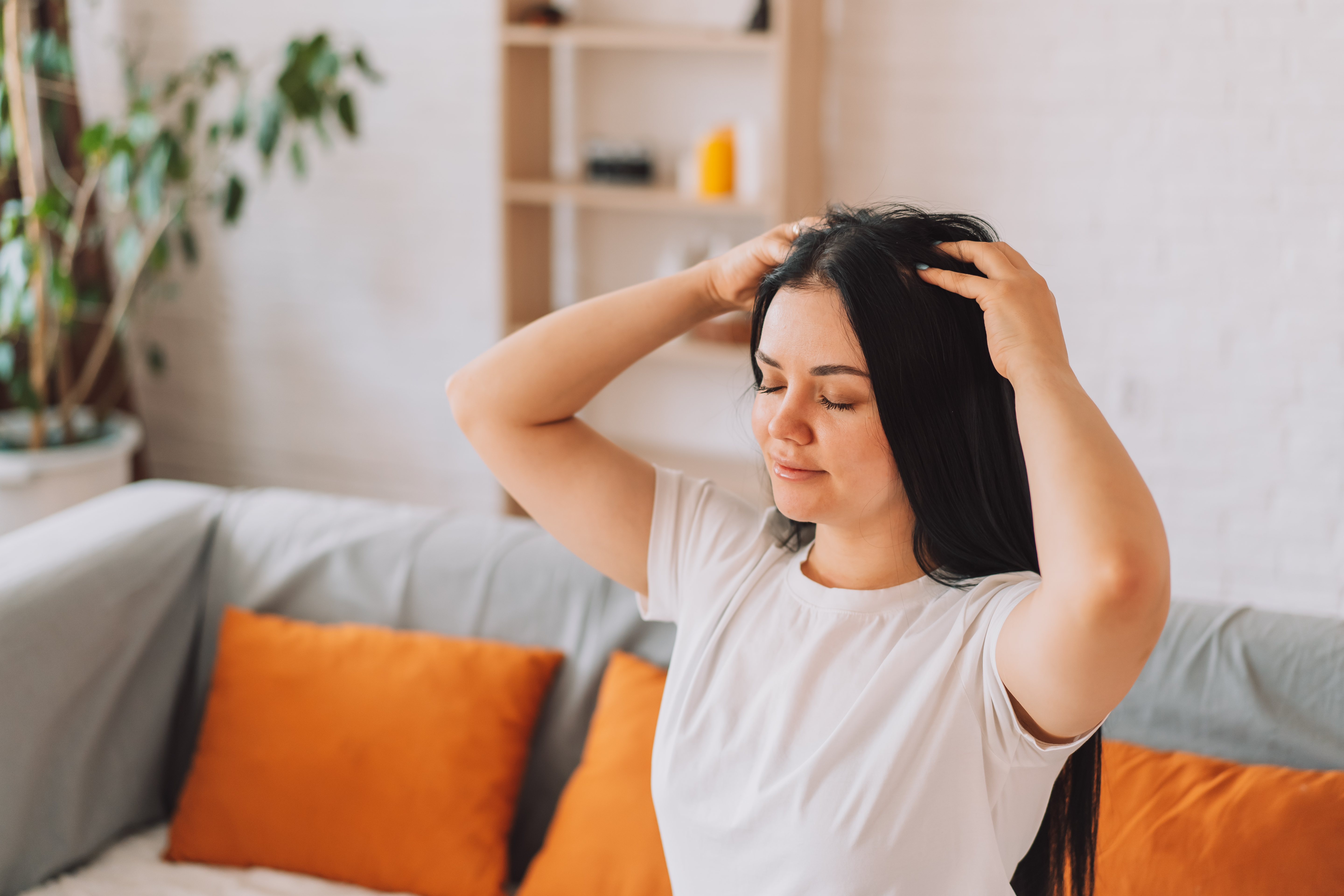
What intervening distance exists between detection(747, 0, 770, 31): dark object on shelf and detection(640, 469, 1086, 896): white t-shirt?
2.09m

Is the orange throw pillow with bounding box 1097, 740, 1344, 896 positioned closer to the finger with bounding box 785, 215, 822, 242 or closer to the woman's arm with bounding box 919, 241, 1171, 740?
the woman's arm with bounding box 919, 241, 1171, 740

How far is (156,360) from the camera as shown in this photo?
360 cm

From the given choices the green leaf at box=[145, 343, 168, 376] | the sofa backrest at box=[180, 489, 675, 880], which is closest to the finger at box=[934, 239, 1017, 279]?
the sofa backrest at box=[180, 489, 675, 880]

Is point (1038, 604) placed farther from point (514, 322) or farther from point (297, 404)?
point (297, 404)

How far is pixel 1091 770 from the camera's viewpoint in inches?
42.4

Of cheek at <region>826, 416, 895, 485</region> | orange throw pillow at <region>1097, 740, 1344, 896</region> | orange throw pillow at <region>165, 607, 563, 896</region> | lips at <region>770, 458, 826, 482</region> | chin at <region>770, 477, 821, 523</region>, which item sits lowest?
orange throw pillow at <region>165, 607, 563, 896</region>

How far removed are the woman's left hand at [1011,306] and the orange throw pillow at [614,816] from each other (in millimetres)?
813

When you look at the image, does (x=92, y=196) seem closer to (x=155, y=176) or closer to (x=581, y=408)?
(x=155, y=176)

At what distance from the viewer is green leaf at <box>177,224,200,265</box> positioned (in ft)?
10.8

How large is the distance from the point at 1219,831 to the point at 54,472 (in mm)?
2910

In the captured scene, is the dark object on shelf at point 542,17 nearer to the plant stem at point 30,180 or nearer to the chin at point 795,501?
the plant stem at point 30,180

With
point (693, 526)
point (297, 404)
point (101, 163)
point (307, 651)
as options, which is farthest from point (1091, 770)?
point (297, 404)

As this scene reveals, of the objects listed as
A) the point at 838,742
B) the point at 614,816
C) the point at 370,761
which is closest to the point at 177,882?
the point at 370,761

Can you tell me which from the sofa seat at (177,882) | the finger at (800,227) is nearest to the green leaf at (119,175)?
the sofa seat at (177,882)
